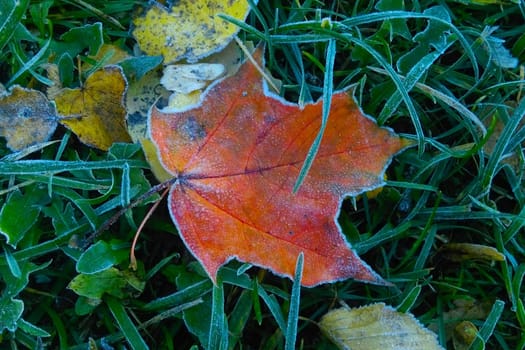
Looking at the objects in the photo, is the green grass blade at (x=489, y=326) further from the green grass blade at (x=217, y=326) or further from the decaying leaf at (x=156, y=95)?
the decaying leaf at (x=156, y=95)

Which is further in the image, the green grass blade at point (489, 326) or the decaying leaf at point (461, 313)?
the decaying leaf at point (461, 313)

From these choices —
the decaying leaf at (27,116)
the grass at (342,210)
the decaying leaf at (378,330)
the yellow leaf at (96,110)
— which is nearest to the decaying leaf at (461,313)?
the grass at (342,210)

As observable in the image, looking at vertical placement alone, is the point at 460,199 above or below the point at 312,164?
below

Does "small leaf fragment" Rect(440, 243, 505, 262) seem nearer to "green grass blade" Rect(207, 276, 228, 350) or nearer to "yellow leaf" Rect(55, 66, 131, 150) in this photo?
"green grass blade" Rect(207, 276, 228, 350)

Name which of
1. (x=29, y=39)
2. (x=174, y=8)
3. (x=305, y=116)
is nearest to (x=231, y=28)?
(x=174, y=8)

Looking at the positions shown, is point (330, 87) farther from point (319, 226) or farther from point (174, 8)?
point (174, 8)

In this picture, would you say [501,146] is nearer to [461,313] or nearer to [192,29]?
[461,313]

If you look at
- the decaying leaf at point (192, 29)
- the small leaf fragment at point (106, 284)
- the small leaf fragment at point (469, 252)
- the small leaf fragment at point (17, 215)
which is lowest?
the small leaf fragment at point (469, 252)

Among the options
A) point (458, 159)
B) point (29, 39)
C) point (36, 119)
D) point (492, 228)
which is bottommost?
point (492, 228)
